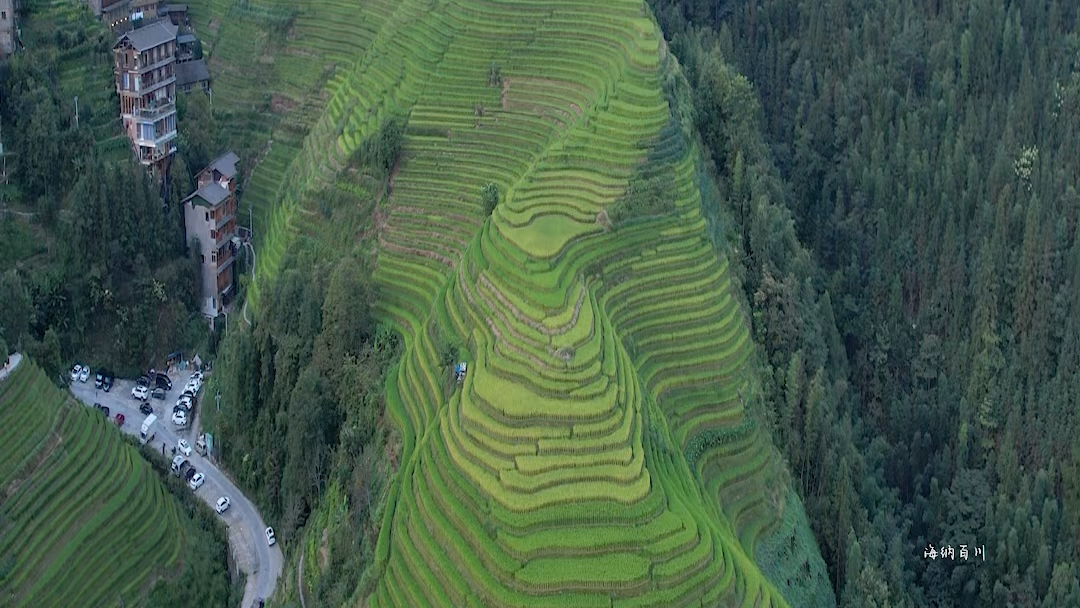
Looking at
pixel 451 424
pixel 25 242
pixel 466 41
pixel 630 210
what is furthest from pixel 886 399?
pixel 25 242

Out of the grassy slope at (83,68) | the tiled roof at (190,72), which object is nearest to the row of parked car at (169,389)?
the grassy slope at (83,68)

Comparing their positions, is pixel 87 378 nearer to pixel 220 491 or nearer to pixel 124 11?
pixel 220 491

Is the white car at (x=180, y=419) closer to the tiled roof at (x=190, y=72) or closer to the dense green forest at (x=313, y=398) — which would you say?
the dense green forest at (x=313, y=398)

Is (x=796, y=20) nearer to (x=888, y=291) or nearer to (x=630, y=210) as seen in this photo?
(x=888, y=291)

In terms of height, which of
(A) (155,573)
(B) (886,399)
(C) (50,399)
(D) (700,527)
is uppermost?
(D) (700,527)

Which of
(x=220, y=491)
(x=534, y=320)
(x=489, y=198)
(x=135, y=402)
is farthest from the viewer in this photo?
(x=135, y=402)

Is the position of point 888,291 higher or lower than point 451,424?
lower

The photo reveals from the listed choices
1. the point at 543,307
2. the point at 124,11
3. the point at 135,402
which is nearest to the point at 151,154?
the point at 124,11
